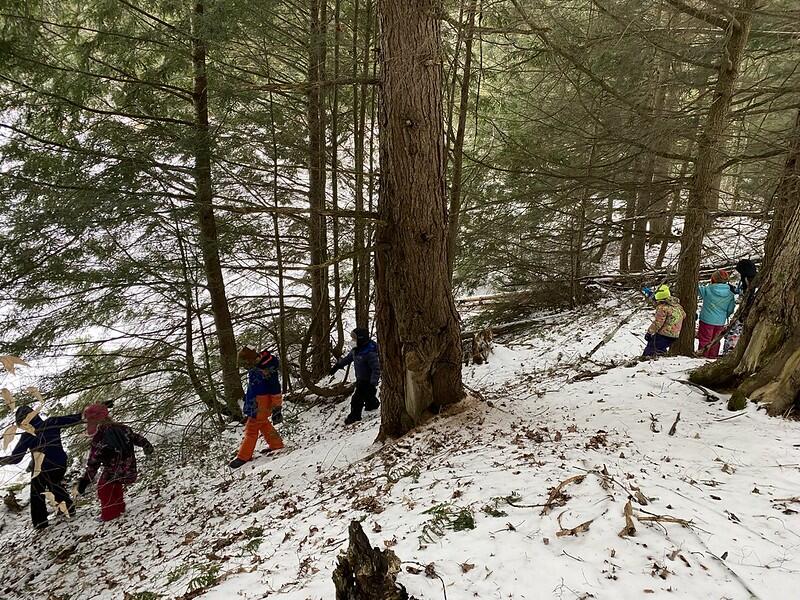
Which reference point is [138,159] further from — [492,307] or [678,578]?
[492,307]

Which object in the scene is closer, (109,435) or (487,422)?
(487,422)

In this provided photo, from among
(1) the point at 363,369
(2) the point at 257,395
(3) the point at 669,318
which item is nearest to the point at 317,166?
(1) the point at 363,369

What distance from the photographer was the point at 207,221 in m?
8.17

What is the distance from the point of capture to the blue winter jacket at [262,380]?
7188 mm

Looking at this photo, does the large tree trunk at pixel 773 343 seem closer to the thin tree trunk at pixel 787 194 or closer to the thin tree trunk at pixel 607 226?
the thin tree trunk at pixel 787 194

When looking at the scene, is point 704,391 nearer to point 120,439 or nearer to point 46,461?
point 120,439

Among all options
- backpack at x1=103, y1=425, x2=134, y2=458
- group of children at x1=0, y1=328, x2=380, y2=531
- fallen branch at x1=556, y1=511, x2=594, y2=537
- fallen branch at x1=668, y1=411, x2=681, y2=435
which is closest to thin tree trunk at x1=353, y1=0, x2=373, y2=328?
group of children at x1=0, y1=328, x2=380, y2=531

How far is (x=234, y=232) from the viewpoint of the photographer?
8453 mm

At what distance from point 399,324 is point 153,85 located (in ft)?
18.7

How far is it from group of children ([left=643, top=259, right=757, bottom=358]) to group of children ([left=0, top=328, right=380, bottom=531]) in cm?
466

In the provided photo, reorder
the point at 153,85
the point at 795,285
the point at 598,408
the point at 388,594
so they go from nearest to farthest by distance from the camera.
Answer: the point at 388,594, the point at 795,285, the point at 598,408, the point at 153,85

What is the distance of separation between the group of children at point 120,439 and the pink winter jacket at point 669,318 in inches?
184

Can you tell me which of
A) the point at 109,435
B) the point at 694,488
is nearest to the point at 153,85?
the point at 109,435

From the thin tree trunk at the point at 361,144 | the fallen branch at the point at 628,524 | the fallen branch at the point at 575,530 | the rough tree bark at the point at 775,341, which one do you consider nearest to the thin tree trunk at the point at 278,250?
the thin tree trunk at the point at 361,144
